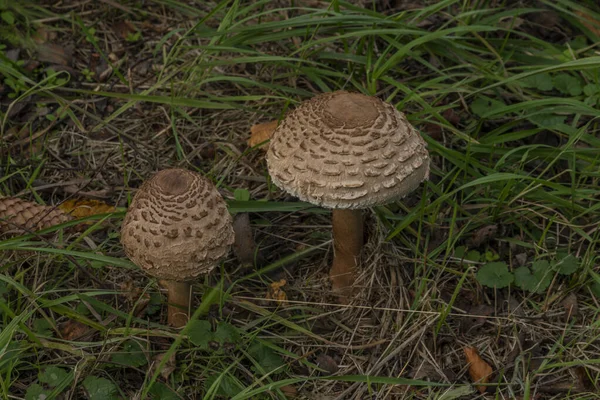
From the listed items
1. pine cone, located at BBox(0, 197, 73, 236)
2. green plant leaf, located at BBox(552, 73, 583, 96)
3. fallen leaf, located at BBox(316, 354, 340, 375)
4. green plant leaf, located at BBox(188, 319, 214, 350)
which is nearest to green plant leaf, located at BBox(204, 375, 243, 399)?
green plant leaf, located at BBox(188, 319, 214, 350)

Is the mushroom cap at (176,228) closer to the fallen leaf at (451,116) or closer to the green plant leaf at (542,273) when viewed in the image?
the green plant leaf at (542,273)

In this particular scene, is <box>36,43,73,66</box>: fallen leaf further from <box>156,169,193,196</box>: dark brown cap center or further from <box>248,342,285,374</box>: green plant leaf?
<box>248,342,285,374</box>: green plant leaf

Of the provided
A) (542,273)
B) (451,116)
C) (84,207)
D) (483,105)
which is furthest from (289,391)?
(483,105)

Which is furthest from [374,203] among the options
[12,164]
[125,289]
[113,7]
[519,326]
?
[113,7]

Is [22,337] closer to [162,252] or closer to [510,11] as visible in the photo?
[162,252]

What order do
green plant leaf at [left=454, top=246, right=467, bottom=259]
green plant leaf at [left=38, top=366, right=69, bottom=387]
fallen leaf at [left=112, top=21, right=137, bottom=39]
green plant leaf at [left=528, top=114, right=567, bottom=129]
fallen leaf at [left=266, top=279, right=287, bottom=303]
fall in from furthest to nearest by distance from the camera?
1. fallen leaf at [left=112, top=21, right=137, bottom=39]
2. green plant leaf at [left=528, top=114, right=567, bottom=129]
3. green plant leaf at [left=454, top=246, right=467, bottom=259]
4. fallen leaf at [left=266, top=279, right=287, bottom=303]
5. green plant leaf at [left=38, top=366, right=69, bottom=387]

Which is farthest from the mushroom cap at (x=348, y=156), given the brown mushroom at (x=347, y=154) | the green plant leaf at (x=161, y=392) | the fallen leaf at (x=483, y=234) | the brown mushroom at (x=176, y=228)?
the green plant leaf at (x=161, y=392)
